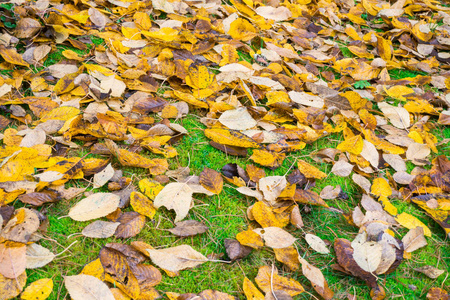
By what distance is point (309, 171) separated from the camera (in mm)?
1833

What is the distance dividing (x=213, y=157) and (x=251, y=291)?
0.78 metres

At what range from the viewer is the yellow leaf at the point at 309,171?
71.5 inches

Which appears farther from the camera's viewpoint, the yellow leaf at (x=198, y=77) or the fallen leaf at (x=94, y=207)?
the yellow leaf at (x=198, y=77)

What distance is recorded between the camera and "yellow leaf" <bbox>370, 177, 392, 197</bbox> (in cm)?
180

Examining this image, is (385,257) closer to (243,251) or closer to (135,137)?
(243,251)

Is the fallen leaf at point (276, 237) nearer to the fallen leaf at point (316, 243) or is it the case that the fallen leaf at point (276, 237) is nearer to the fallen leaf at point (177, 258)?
the fallen leaf at point (316, 243)

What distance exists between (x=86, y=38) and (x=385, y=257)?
2.39m

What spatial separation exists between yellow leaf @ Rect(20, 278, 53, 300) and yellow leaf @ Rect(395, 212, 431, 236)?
5.39 ft

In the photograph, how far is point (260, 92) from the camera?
7.27 ft

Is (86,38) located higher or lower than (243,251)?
higher

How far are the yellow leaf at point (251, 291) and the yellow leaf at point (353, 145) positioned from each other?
1061 mm

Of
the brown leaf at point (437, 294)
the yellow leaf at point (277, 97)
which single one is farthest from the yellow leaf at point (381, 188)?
the yellow leaf at point (277, 97)

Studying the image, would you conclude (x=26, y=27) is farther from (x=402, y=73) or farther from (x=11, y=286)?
(x=402, y=73)

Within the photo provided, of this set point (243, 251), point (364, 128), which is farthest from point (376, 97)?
point (243, 251)
